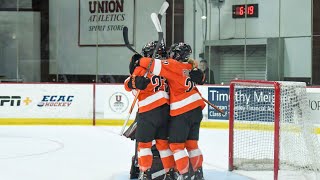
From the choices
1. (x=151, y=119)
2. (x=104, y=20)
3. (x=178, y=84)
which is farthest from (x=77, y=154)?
(x=104, y=20)

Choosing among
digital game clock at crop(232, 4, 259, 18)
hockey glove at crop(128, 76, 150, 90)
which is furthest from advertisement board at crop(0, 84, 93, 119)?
hockey glove at crop(128, 76, 150, 90)

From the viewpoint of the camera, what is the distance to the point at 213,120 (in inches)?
365

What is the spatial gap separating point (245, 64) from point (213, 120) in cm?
280

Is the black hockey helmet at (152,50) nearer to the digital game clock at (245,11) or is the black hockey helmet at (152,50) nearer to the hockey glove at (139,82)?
the hockey glove at (139,82)

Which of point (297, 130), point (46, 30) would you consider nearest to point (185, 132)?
point (297, 130)

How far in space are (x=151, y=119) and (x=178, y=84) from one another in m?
0.34

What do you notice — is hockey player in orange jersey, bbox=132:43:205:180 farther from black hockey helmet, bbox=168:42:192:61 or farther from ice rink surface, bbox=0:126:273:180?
ice rink surface, bbox=0:126:273:180

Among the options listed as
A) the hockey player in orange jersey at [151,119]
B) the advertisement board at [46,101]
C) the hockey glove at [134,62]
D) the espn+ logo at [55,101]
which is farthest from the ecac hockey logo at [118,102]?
the hockey glove at [134,62]

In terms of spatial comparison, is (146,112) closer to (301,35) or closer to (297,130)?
(297,130)

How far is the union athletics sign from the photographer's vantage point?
1273 cm

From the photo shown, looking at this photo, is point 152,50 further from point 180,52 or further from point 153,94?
point 153,94

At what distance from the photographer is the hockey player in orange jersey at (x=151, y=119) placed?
13.8 ft

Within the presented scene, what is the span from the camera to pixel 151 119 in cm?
420

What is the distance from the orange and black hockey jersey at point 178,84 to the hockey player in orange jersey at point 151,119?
0.07 meters
